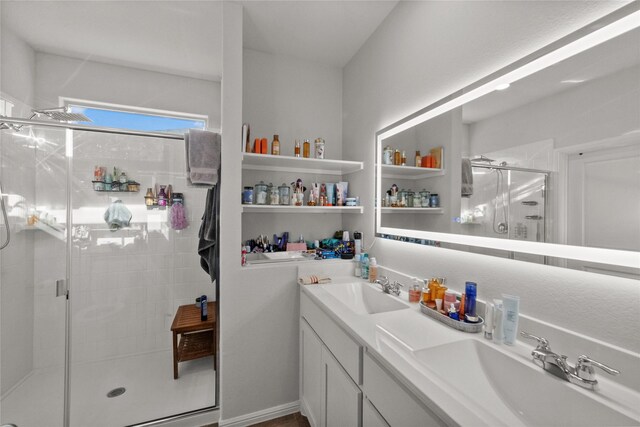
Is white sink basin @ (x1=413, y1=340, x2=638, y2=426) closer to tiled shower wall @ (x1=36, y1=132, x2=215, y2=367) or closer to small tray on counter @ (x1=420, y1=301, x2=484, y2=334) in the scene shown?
small tray on counter @ (x1=420, y1=301, x2=484, y2=334)

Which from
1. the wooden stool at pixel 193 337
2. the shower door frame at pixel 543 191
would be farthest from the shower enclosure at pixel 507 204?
the wooden stool at pixel 193 337

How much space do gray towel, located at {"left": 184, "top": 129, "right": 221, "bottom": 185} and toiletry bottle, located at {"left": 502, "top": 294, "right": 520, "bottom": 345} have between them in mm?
1599

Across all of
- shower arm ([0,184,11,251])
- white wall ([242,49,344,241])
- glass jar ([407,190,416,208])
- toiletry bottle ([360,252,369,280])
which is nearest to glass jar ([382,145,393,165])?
glass jar ([407,190,416,208])

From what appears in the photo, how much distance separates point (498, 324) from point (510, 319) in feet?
0.14

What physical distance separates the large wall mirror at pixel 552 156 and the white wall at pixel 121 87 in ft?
6.86

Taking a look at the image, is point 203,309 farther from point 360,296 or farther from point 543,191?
point 543,191

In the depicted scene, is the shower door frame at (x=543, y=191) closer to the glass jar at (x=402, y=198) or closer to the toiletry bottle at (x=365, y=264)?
the glass jar at (x=402, y=198)

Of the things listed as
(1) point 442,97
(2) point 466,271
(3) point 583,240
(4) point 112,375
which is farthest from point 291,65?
(4) point 112,375

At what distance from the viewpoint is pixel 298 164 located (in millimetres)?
2033

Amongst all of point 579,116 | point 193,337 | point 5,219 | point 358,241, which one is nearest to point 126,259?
point 5,219

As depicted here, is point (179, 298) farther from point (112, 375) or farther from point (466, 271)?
point (466, 271)

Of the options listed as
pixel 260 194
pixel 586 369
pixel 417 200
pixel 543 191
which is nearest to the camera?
pixel 586 369

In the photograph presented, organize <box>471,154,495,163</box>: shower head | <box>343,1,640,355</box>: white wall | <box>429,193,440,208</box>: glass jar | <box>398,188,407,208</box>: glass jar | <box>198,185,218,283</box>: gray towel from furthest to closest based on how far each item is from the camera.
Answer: <box>198,185,218,283</box>: gray towel → <box>398,188,407,208</box>: glass jar → <box>429,193,440,208</box>: glass jar → <box>471,154,495,163</box>: shower head → <box>343,1,640,355</box>: white wall

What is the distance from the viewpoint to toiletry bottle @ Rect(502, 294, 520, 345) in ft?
2.97
